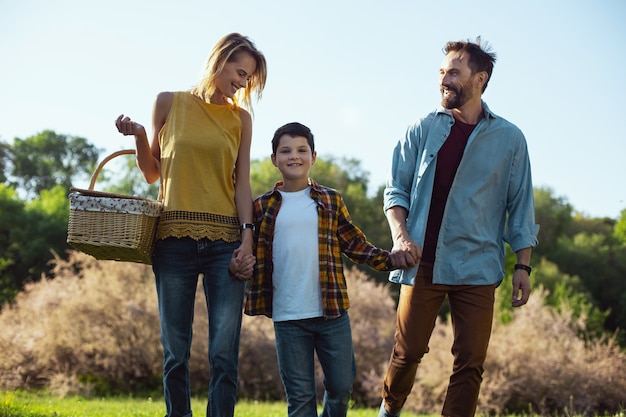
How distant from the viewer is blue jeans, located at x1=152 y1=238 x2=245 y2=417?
3.95 m

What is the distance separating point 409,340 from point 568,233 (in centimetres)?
3567

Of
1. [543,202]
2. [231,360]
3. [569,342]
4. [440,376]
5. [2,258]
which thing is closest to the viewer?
[231,360]

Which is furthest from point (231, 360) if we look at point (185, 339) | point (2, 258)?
point (2, 258)

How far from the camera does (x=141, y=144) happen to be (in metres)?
4.16

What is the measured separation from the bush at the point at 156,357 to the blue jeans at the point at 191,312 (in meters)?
12.0

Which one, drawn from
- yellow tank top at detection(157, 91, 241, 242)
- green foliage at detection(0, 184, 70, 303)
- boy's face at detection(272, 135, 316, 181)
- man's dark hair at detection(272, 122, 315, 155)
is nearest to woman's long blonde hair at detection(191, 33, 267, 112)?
yellow tank top at detection(157, 91, 241, 242)

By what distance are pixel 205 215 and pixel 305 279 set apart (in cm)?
65

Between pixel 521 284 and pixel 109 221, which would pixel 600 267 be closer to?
pixel 521 284

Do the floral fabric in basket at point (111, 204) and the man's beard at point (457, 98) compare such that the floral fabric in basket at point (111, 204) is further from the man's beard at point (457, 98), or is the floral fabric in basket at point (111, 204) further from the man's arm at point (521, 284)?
the man's arm at point (521, 284)

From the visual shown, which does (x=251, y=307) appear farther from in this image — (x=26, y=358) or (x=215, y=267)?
(x=26, y=358)

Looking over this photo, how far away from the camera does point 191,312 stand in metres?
4.11

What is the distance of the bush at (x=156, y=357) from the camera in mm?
15969

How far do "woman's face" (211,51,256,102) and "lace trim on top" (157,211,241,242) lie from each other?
75 cm

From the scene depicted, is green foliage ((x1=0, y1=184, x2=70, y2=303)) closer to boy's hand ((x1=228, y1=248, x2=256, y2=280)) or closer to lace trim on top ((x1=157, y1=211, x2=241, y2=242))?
lace trim on top ((x1=157, y1=211, x2=241, y2=242))
